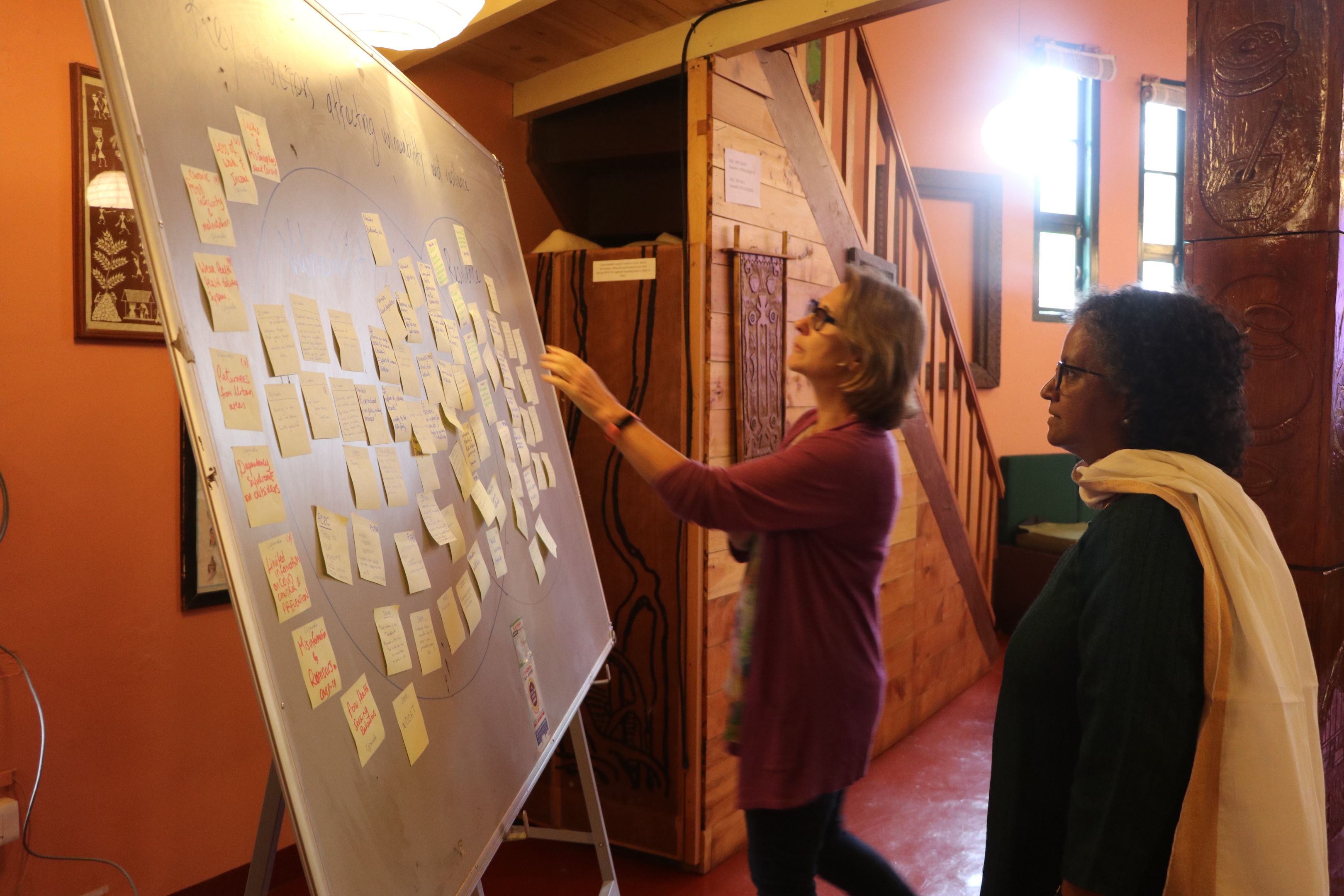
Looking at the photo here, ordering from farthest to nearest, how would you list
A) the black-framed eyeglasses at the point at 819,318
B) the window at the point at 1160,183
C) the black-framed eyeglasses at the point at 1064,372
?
the window at the point at 1160,183, the black-framed eyeglasses at the point at 819,318, the black-framed eyeglasses at the point at 1064,372

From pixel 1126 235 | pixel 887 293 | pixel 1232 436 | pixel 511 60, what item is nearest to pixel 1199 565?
pixel 1232 436

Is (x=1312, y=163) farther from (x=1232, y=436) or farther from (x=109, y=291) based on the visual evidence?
(x=109, y=291)

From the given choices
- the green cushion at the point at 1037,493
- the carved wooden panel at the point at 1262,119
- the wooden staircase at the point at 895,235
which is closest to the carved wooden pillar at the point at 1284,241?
the carved wooden panel at the point at 1262,119

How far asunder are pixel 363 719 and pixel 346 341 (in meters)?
0.47

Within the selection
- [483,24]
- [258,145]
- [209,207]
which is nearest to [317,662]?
[209,207]

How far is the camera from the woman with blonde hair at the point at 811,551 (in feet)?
4.94

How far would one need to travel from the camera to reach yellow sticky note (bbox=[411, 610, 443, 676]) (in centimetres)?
115

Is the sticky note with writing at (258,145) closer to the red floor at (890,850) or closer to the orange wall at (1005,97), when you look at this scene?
the red floor at (890,850)

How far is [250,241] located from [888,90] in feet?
16.2

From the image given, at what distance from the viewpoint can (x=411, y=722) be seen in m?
1.09

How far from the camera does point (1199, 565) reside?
1083 millimetres

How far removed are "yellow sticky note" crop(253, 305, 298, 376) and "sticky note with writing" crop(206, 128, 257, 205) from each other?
13 cm

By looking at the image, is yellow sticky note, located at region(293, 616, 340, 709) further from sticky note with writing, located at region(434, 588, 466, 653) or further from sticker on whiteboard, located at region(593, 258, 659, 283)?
sticker on whiteboard, located at region(593, 258, 659, 283)

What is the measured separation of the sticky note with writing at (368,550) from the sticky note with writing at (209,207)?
1.14ft
